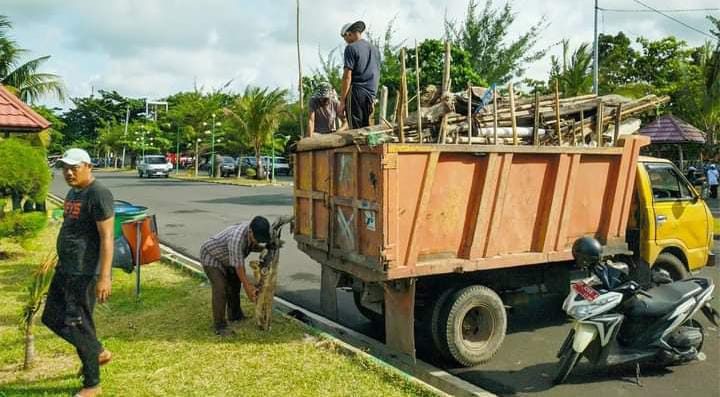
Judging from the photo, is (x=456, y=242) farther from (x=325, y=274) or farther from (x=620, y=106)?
(x=620, y=106)

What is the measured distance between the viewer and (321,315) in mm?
6863

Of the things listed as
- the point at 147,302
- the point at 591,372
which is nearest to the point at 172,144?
the point at 147,302

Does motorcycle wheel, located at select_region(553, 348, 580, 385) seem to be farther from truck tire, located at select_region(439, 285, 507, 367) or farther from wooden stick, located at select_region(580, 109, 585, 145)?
wooden stick, located at select_region(580, 109, 585, 145)

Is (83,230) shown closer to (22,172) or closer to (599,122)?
(599,122)

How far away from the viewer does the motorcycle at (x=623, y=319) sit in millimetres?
4715

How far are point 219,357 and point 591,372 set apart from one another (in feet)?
10.4

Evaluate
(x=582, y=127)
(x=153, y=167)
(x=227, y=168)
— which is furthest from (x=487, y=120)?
(x=227, y=168)

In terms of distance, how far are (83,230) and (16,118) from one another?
285 inches

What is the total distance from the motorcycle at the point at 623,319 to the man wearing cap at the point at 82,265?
3.53 m

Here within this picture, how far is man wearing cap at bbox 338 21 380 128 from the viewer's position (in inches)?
264

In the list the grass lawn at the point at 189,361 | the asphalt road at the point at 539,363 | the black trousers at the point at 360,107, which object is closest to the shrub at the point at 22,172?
the asphalt road at the point at 539,363

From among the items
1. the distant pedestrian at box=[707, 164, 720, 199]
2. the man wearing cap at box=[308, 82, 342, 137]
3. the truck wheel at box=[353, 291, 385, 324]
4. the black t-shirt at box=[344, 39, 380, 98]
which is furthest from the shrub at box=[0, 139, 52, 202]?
the distant pedestrian at box=[707, 164, 720, 199]

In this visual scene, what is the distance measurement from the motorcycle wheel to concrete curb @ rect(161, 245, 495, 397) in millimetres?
629

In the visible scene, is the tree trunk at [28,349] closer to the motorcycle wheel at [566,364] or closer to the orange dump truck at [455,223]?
the orange dump truck at [455,223]
